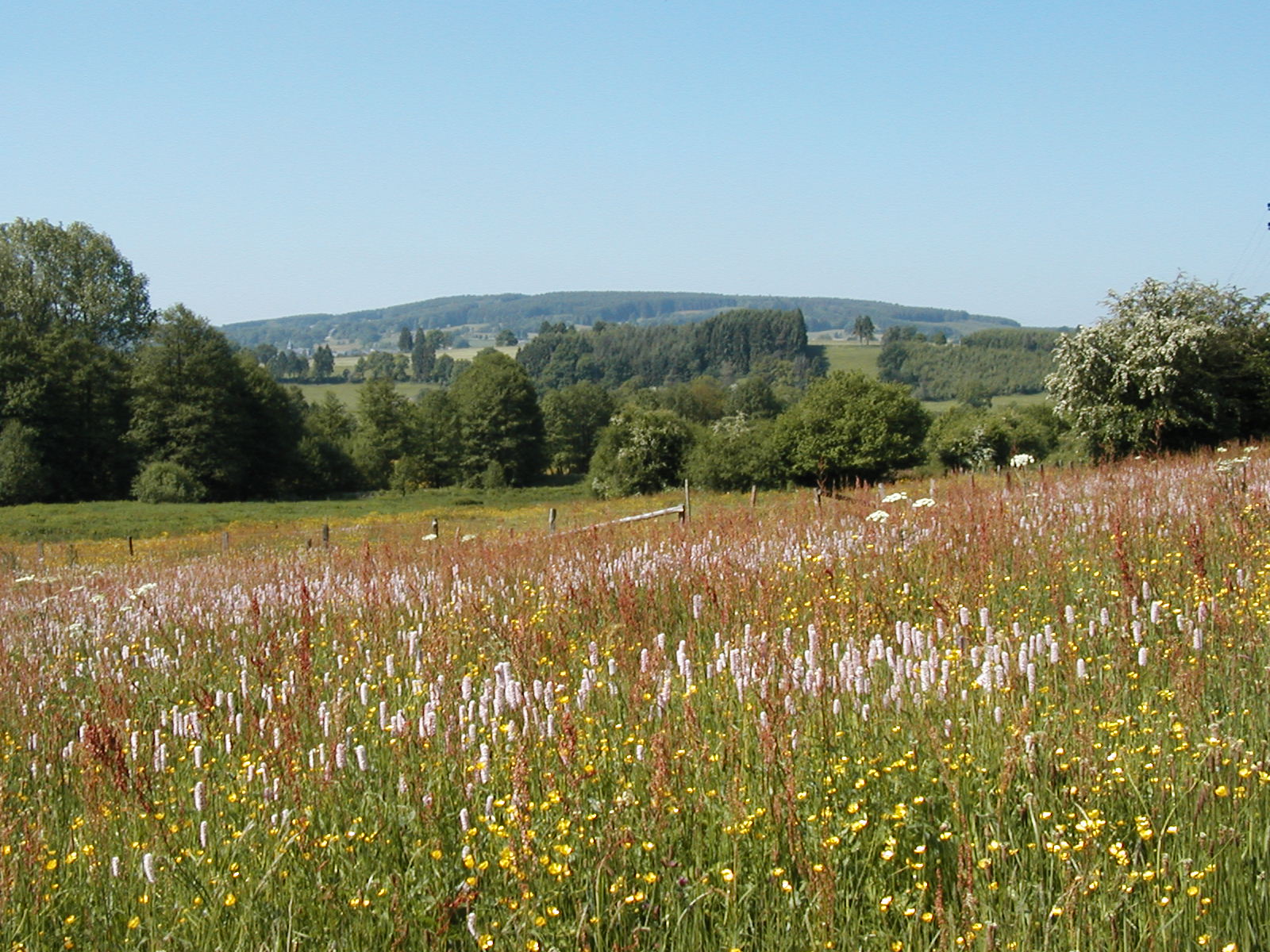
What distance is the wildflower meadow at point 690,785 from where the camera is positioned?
10.1 ft

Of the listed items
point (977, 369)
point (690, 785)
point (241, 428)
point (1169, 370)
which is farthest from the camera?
point (977, 369)

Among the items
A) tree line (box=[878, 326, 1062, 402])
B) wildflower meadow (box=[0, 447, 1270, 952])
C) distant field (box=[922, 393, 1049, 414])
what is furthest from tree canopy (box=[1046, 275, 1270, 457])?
tree line (box=[878, 326, 1062, 402])

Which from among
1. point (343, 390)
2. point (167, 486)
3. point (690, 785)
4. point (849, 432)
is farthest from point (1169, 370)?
point (343, 390)

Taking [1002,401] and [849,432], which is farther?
[1002,401]

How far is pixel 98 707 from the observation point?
6.04 m

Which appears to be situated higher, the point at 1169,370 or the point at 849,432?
the point at 1169,370

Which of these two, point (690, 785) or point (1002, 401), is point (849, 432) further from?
point (1002, 401)

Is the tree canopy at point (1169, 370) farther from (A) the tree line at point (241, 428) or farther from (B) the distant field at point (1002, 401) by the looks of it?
(B) the distant field at point (1002, 401)

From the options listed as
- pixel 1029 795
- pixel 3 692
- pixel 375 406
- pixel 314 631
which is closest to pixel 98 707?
pixel 3 692

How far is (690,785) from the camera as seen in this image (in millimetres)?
3850

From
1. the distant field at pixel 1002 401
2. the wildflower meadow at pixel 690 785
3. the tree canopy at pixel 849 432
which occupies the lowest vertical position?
the distant field at pixel 1002 401

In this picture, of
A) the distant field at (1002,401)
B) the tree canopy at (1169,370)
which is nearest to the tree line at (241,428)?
the tree canopy at (1169,370)

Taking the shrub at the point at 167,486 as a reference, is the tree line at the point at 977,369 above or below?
above

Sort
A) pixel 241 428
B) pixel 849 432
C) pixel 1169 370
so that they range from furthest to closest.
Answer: pixel 241 428 < pixel 849 432 < pixel 1169 370
